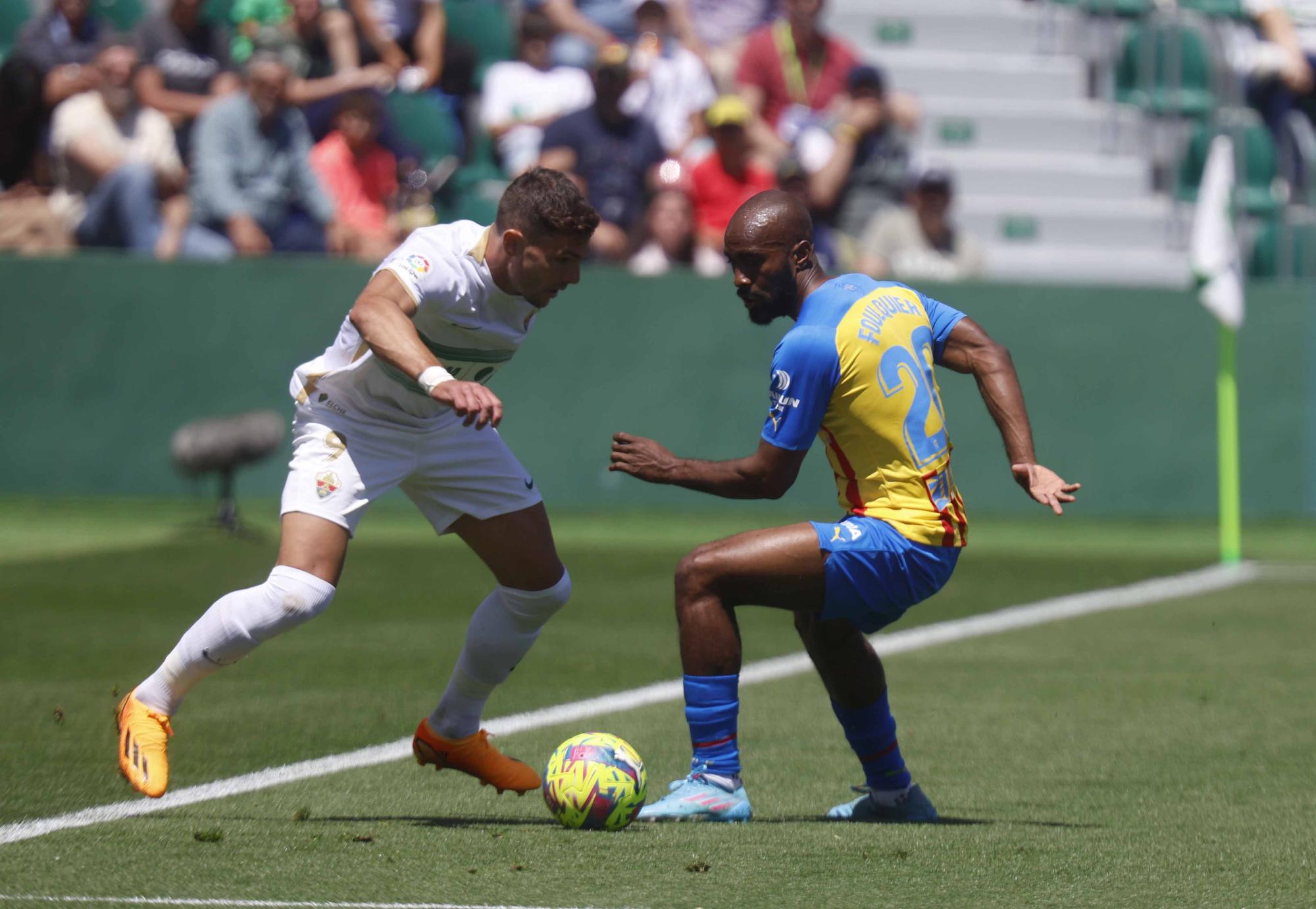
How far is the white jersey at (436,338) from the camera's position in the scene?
5.53 m

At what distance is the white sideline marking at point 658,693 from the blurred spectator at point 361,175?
272 inches

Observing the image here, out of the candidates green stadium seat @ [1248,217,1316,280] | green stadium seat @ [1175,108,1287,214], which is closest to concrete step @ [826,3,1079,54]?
green stadium seat @ [1175,108,1287,214]

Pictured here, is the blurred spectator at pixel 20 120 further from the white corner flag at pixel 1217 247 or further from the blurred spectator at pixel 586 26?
the white corner flag at pixel 1217 247

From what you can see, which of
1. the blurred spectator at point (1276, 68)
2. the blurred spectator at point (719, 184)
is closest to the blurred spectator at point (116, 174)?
the blurred spectator at point (719, 184)

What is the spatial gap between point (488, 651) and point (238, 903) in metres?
1.87

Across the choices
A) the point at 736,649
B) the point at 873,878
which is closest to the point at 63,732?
the point at 736,649

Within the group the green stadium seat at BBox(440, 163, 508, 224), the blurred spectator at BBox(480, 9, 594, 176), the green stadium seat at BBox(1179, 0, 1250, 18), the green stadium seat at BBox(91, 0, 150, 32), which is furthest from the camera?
the green stadium seat at BBox(1179, 0, 1250, 18)

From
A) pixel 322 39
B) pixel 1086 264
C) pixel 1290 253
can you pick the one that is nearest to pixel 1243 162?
pixel 1290 253

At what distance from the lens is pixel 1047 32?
20.9 metres

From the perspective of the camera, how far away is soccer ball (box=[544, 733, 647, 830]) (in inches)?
204

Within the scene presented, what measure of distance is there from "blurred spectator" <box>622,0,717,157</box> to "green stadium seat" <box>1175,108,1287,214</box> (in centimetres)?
519

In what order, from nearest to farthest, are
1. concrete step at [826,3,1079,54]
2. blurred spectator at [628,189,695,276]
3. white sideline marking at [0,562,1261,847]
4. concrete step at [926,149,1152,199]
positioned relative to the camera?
white sideline marking at [0,562,1261,847] → blurred spectator at [628,189,695,276] → concrete step at [926,149,1152,199] → concrete step at [826,3,1079,54]

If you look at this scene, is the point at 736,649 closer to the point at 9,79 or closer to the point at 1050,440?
the point at 1050,440

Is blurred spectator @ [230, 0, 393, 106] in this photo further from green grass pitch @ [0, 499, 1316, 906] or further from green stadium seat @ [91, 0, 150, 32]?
green grass pitch @ [0, 499, 1316, 906]
